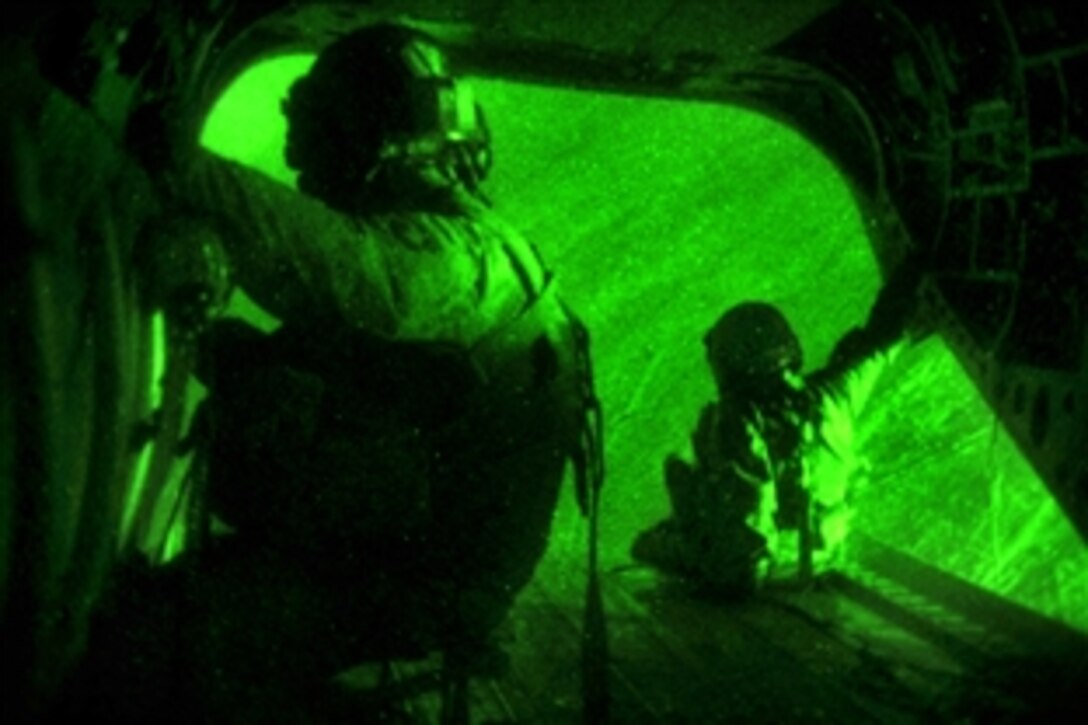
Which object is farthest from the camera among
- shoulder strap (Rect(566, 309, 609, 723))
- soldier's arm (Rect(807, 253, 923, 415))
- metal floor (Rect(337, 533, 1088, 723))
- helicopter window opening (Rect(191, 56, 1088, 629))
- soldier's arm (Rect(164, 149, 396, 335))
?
helicopter window opening (Rect(191, 56, 1088, 629))

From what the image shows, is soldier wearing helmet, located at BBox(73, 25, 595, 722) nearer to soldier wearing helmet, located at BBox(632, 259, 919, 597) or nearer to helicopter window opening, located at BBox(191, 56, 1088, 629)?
helicopter window opening, located at BBox(191, 56, 1088, 629)

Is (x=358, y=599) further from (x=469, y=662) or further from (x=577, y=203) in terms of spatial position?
(x=577, y=203)

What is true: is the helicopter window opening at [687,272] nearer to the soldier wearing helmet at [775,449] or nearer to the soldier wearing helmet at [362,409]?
the soldier wearing helmet at [775,449]

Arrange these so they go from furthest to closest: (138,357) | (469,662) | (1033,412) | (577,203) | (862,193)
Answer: (577,203)
(862,193)
(1033,412)
(469,662)
(138,357)

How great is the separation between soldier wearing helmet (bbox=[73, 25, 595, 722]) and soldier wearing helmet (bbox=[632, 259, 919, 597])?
1.01 metres

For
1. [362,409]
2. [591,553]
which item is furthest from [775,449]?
[362,409]

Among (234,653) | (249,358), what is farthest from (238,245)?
(234,653)

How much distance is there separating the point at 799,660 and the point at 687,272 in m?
1.96

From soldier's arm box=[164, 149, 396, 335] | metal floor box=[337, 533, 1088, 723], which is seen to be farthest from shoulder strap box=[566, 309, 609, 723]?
soldier's arm box=[164, 149, 396, 335]

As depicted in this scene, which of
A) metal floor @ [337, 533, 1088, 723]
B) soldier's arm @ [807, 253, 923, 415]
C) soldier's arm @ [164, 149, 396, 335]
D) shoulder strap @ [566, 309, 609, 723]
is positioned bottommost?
metal floor @ [337, 533, 1088, 723]

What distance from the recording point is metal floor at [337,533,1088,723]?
2.99m

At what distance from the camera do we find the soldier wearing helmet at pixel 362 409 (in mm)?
2529

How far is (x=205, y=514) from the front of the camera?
2.41 meters

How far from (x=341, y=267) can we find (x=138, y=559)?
83 centimetres
